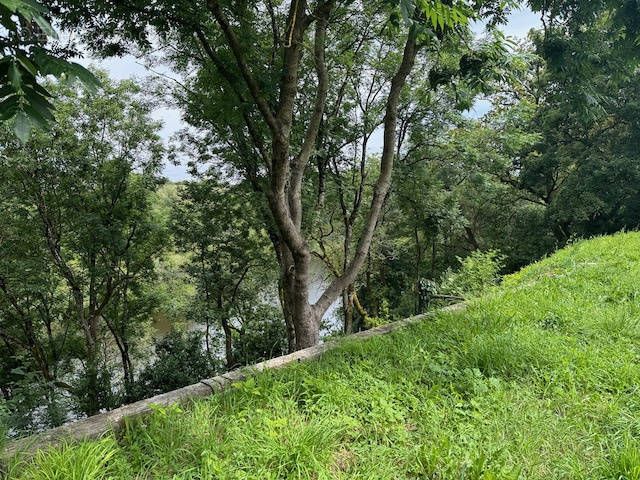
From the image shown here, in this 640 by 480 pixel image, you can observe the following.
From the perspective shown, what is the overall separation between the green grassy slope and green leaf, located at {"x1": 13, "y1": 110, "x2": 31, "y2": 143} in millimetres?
1201

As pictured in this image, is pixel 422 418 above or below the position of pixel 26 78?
below

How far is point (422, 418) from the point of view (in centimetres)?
177

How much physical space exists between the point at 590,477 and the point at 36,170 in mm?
8726

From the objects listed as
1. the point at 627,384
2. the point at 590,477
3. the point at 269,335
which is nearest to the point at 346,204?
the point at 269,335

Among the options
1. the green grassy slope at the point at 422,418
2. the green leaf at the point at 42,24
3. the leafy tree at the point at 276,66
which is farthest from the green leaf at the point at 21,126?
the leafy tree at the point at 276,66

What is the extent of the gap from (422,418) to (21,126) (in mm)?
2001

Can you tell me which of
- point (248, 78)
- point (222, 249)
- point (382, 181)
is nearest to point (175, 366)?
point (222, 249)

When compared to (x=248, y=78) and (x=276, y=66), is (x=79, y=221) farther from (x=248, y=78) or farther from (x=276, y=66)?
(x=248, y=78)

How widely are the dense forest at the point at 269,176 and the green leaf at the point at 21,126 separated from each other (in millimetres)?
1396

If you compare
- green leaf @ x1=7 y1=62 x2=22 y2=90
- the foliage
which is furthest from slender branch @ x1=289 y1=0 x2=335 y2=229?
green leaf @ x1=7 y1=62 x2=22 y2=90

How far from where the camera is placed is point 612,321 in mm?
2672

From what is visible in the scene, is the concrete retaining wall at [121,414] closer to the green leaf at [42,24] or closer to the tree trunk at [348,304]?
the green leaf at [42,24]

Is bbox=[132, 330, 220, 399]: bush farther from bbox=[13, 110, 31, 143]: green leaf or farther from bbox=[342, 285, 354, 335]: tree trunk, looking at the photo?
bbox=[13, 110, 31, 143]: green leaf

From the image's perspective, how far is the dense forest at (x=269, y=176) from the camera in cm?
356
